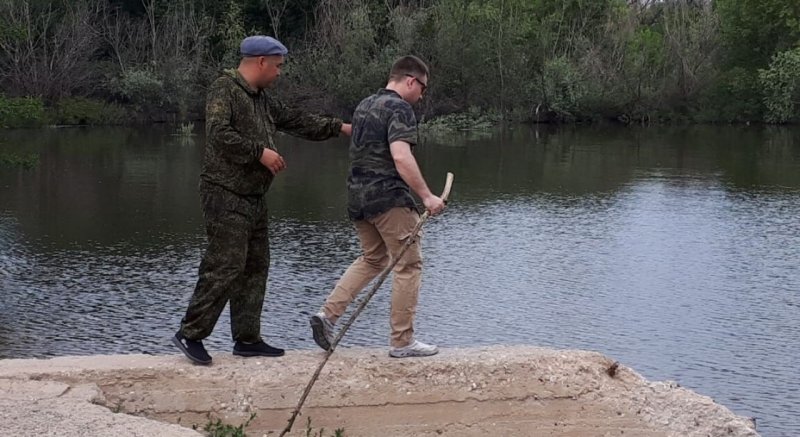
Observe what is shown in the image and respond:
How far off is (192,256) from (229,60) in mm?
40420

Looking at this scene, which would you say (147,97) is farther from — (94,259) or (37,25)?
(94,259)

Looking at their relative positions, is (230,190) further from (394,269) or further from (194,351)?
(394,269)

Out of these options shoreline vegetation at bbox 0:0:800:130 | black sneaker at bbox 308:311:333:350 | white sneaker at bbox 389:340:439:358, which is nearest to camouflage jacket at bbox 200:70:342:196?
black sneaker at bbox 308:311:333:350

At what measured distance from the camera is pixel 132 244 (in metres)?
16.5

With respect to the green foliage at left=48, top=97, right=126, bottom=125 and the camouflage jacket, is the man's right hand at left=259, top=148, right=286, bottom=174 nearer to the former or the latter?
the camouflage jacket

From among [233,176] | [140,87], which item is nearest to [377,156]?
[233,176]

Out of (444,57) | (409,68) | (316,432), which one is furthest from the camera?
(444,57)

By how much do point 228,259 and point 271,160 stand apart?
0.62 metres

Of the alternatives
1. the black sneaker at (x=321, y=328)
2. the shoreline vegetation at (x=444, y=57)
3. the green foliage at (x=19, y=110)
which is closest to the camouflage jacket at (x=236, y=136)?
the black sneaker at (x=321, y=328)

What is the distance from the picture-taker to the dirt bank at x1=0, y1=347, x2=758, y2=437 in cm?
611

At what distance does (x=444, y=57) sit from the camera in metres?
53.0

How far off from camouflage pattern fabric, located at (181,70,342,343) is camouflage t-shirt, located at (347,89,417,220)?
0.53 meters

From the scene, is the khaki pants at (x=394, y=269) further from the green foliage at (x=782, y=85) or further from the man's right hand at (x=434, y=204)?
the green foliage at (x=782, y=85)

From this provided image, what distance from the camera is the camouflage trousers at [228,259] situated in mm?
6191
